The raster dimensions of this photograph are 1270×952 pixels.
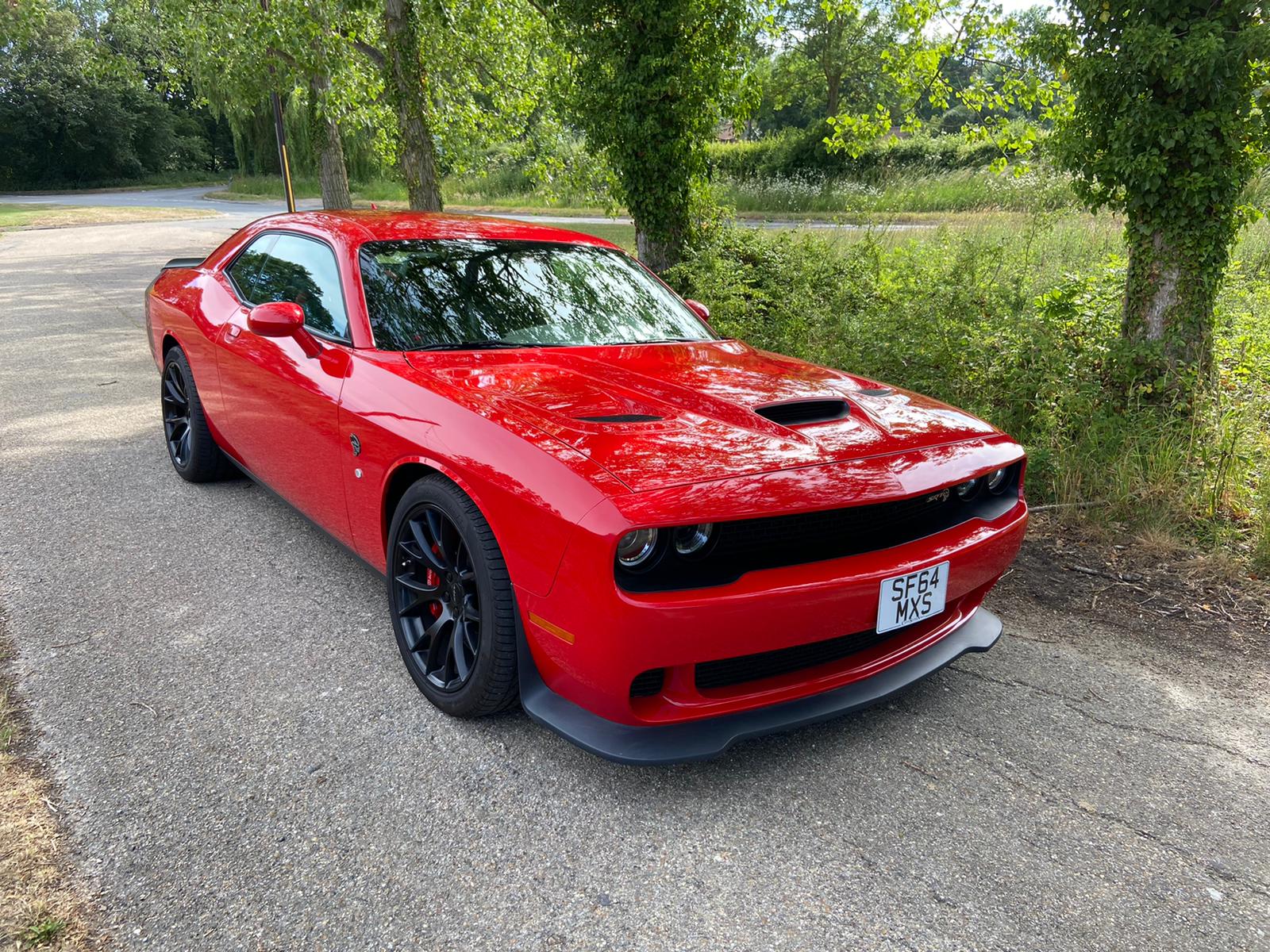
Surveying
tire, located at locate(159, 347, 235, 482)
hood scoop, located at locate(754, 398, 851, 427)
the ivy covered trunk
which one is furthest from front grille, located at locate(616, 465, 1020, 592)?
the ivy covered trunk

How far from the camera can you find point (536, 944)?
179 cm

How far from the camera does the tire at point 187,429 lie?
14.3 ft

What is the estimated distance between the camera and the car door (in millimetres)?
3088

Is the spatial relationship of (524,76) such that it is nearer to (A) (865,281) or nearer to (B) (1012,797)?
(A) (865,281)

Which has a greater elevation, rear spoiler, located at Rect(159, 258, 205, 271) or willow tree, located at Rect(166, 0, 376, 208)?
willow tree, located at Rect(166, 0, 376, 208)

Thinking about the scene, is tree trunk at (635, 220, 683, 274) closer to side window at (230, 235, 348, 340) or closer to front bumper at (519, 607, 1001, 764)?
side window at (230, 235, 348, 340)

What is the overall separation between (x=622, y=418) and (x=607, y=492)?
1.56ft

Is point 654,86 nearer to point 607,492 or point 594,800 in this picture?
point 607,492

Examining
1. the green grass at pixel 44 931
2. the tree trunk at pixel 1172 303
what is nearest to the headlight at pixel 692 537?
the green grass at pixel 44 931

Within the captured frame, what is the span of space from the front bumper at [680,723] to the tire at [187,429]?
9.52ft

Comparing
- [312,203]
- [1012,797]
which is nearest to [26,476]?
A: [1012,797]

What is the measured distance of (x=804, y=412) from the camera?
2664 millimetres

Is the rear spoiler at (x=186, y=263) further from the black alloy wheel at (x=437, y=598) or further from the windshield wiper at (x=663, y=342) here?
the black alloy wheel at (x=437, y=598)

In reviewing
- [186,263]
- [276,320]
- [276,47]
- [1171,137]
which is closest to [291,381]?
[276,320]
